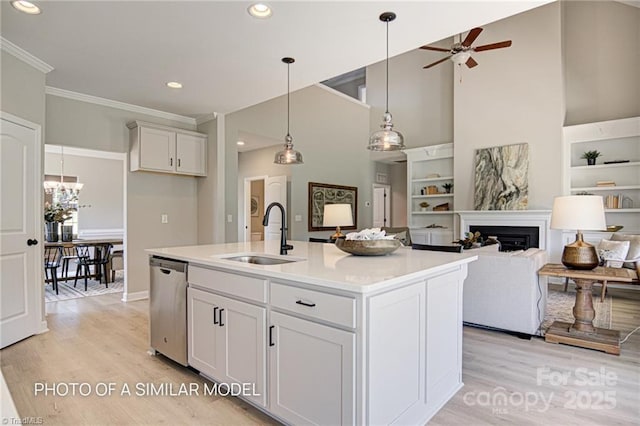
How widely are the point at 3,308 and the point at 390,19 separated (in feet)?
13.1

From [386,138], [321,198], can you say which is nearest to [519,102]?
[321,198]

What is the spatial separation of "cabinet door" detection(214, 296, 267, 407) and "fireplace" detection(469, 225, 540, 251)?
5.41 metres

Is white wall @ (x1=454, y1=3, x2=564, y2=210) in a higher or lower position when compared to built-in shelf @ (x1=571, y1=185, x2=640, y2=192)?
higher

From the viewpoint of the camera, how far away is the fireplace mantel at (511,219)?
19.7 feet

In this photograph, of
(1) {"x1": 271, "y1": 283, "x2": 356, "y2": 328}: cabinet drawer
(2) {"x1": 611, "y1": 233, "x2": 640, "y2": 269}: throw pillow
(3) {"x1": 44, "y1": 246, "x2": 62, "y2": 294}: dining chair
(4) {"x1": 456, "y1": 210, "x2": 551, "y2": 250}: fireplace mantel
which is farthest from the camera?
(4) {"x1": 456, "y1": 210, "x2": 551, "y2": 250}: fireplace mantel

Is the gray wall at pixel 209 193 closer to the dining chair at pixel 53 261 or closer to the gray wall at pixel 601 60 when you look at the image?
the dining chair at pixel 53 261

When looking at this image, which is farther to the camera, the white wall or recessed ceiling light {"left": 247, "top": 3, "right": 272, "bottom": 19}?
the white wall

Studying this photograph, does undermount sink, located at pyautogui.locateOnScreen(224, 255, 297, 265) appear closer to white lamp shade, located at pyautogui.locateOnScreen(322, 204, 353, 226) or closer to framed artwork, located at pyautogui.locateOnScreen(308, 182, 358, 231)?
white lamp shade, located at pyautogui.locateOnScreen(322, 204, 353, 226)

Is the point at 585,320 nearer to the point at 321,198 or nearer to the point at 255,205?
the point at 321,198

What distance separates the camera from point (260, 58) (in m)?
3.37

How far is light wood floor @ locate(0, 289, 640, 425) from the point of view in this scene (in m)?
2.06

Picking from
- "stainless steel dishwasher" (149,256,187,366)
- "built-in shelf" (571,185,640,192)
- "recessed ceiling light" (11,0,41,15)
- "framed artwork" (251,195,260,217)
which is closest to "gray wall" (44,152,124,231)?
"framed artwork" (251,195,260,217)

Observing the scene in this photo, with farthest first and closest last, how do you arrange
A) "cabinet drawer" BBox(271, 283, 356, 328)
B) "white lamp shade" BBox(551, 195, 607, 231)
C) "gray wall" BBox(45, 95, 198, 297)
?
"gray wall" BBox(45, 95, 198, 297) → "white lamp shade" BBox(551, 195, 607, 231) → "cabinet drawer" BBox(271, 283, 356, 328)

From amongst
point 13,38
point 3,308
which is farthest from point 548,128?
point 3,308
